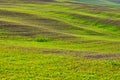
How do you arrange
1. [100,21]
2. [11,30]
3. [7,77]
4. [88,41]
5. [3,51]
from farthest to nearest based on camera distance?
[100,21]
[11,30]
[88,41]
[3,51]
[7,77]

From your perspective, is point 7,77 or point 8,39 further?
point 8,39

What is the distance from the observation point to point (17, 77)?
95.6 ft

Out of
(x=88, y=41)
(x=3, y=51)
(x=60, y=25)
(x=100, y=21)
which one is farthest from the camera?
(x=100, y=21)

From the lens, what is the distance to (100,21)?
9981cm

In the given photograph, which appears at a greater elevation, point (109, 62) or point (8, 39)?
point (109, 62)

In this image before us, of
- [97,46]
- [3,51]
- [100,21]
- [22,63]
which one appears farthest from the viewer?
[100,21]

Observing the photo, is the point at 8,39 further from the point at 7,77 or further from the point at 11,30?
the point at 7,77

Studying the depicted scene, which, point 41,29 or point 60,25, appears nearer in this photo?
point 41,29

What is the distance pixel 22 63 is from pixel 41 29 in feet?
122

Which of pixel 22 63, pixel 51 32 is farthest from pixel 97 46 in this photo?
pixel 22 63

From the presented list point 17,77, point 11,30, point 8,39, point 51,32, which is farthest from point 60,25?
point 17,77

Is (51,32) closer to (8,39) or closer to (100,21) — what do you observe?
(8,39)

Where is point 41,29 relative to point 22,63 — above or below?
below

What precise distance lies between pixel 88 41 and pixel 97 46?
498cm
